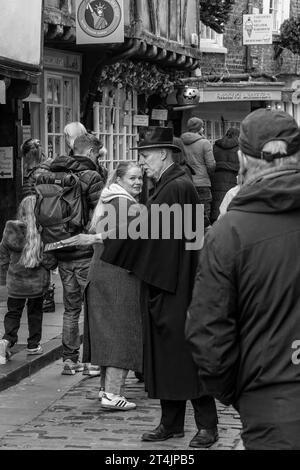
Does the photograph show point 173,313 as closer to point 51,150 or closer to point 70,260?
point 70,260

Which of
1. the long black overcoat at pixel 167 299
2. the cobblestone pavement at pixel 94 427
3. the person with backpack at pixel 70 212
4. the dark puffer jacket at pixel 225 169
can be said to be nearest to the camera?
the long black overcoat at pixel 167 299

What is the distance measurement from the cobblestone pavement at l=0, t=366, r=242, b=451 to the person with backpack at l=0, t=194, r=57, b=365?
2.63 ft

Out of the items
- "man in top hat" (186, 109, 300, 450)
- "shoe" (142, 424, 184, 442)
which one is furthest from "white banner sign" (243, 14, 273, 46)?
"man in top hat" (186, 109, 300, 450)

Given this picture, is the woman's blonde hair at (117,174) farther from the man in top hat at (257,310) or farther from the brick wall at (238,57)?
the brick wall at (238,57)

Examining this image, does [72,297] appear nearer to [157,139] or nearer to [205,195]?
[157,139]

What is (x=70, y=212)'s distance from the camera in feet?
26.7

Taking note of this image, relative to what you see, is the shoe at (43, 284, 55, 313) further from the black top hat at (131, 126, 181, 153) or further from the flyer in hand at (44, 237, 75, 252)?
the black top hat at (131, 126, 181, 153)

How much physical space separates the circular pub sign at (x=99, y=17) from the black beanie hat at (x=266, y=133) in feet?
33.7

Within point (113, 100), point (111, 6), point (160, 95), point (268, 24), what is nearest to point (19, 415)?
point (111, 6)

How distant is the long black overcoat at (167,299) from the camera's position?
618 centimetres

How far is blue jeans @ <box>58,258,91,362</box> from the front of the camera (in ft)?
26.7

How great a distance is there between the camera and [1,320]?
33.6 feet

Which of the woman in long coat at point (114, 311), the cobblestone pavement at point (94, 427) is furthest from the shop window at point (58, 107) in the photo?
the woman in long coat at point (114, 311)

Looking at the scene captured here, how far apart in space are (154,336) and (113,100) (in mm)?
11460
